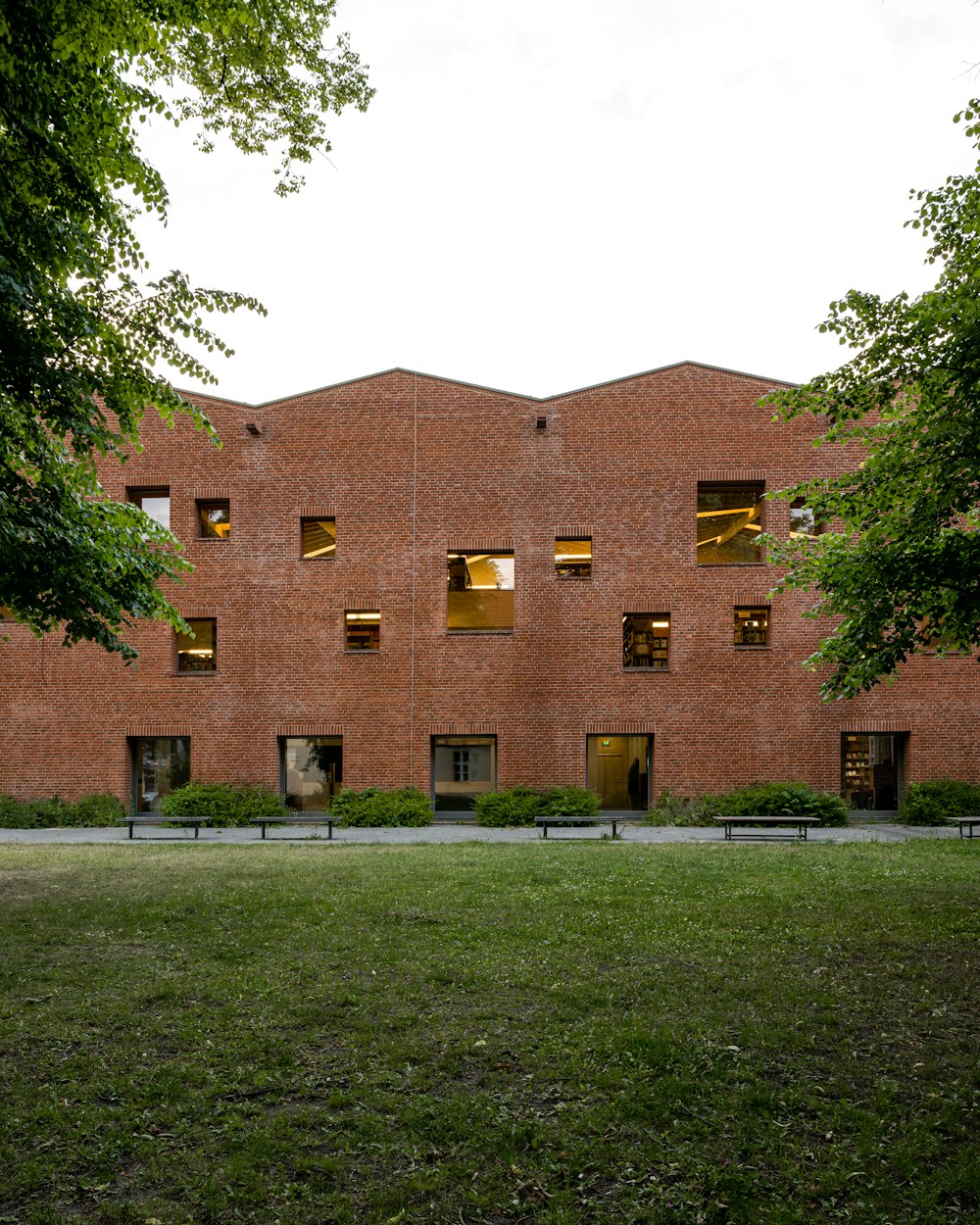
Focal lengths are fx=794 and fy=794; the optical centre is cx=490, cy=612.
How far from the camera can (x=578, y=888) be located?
991 cm

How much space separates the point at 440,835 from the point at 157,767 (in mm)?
8013

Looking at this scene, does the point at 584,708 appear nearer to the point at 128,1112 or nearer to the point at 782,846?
the point at 782,846

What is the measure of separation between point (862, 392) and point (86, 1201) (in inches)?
356

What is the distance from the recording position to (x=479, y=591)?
A: 19.9 m

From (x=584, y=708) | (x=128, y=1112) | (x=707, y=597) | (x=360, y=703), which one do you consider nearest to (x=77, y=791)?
(x=360, y=703)

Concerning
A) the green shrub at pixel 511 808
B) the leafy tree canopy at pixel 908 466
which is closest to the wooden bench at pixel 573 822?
the green shrub at pixel 511 808

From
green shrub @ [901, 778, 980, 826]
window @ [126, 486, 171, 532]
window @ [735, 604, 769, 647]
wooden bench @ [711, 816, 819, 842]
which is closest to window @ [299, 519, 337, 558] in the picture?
window @ [126, 486, 171, 532]

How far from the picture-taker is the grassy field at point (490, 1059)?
3.54m

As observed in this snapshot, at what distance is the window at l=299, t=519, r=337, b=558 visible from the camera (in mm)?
20266

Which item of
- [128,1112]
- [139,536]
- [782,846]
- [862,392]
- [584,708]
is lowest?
[782,846]

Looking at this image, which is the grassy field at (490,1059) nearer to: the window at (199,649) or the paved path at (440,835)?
the paved path at (440,835)

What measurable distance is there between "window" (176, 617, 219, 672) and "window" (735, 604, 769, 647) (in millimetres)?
13077

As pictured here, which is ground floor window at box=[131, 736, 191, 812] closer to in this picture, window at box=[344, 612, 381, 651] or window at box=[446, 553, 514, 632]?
window at box=[344, 612, 381, 651]

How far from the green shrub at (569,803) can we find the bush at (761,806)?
1.53m
